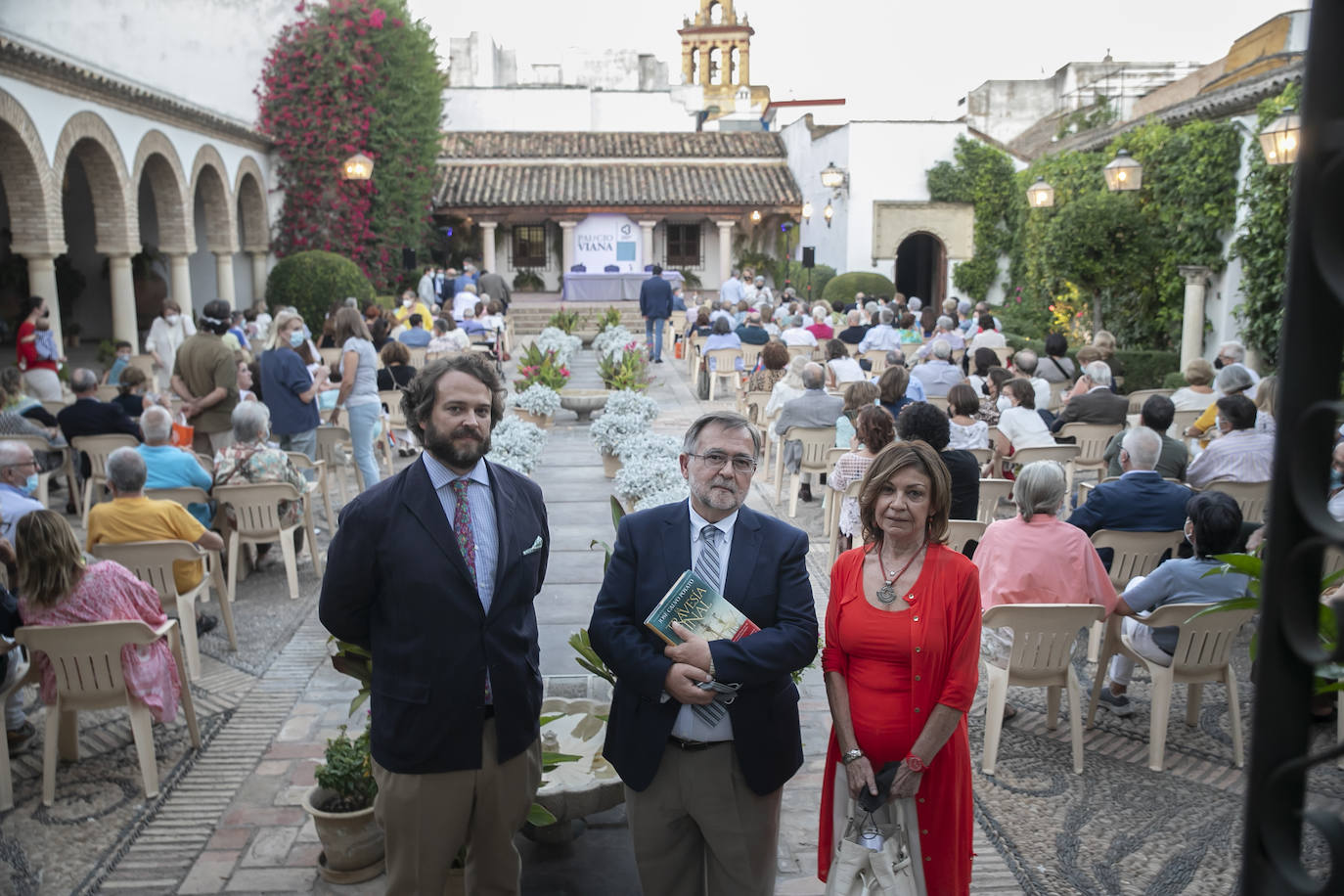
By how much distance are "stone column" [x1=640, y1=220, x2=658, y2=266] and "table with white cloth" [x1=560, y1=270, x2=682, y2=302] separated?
2.64 m

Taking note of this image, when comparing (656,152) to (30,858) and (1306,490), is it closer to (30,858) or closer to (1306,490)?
(30,858)

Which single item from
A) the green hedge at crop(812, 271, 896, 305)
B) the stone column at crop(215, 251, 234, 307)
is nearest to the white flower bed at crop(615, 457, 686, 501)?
the stone column at crop(215, 251, 234, 307)

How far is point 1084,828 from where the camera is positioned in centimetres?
405

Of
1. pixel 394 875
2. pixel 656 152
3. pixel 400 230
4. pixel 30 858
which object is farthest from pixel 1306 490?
pixel 656 152

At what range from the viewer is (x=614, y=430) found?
8.82m

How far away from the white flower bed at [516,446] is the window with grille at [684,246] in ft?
77.0

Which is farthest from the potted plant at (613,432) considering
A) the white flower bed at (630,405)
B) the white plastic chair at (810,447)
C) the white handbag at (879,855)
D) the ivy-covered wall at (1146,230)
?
the ivy-covered wall at (1146,230)

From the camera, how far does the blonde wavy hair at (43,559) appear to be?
4.20 m

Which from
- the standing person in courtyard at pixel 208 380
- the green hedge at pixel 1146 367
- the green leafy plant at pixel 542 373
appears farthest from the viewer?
the green hedge at pixel 1146 367

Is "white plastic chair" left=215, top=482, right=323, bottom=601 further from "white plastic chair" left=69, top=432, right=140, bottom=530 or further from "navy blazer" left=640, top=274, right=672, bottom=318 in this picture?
"navy blazer" left=640, top=274, right=672, bottom=318

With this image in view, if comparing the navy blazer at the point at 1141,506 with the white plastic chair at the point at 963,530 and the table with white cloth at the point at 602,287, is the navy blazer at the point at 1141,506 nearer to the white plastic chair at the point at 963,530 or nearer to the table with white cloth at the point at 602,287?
the white plastic chair at the point at 963,530

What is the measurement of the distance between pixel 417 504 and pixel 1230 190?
1370 cm

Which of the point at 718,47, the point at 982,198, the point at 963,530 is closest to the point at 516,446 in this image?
the point at 963,530

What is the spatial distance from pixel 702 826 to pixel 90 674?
2.78 meters
